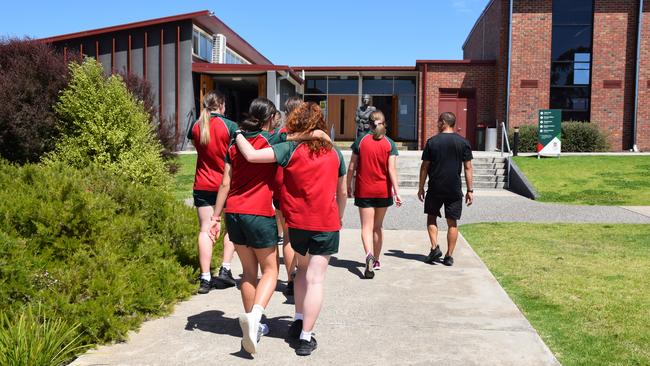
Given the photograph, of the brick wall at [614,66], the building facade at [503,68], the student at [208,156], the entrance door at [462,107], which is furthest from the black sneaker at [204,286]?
the brick wall at [614,66]

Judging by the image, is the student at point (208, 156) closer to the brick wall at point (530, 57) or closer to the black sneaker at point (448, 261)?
the black sneaker at point (448, 261)

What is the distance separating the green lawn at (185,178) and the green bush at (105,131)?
4.36ft

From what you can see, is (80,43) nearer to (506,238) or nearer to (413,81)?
(413,81)

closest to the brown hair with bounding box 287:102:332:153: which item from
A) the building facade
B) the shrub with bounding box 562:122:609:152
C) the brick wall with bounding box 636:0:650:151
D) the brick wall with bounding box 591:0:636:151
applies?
the building facade

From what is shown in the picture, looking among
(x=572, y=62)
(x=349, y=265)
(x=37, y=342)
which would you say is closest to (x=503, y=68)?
(x=572, y=62)

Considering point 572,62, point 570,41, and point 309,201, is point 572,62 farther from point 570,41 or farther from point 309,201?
point 309,201

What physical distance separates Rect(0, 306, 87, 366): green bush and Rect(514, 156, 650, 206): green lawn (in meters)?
12.1

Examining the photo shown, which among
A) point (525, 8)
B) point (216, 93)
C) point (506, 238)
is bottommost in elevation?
point (506, 238)

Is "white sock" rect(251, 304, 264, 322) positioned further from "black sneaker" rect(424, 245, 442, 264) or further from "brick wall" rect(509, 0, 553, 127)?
"brick wall" rect(509, 0, 553, 127)

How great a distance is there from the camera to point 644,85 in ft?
84.0

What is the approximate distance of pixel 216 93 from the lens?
5664mm

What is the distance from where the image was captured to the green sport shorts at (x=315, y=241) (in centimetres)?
417

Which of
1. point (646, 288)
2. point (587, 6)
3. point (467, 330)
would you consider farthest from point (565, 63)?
point (467, 330)

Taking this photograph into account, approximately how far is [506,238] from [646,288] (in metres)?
3.18
